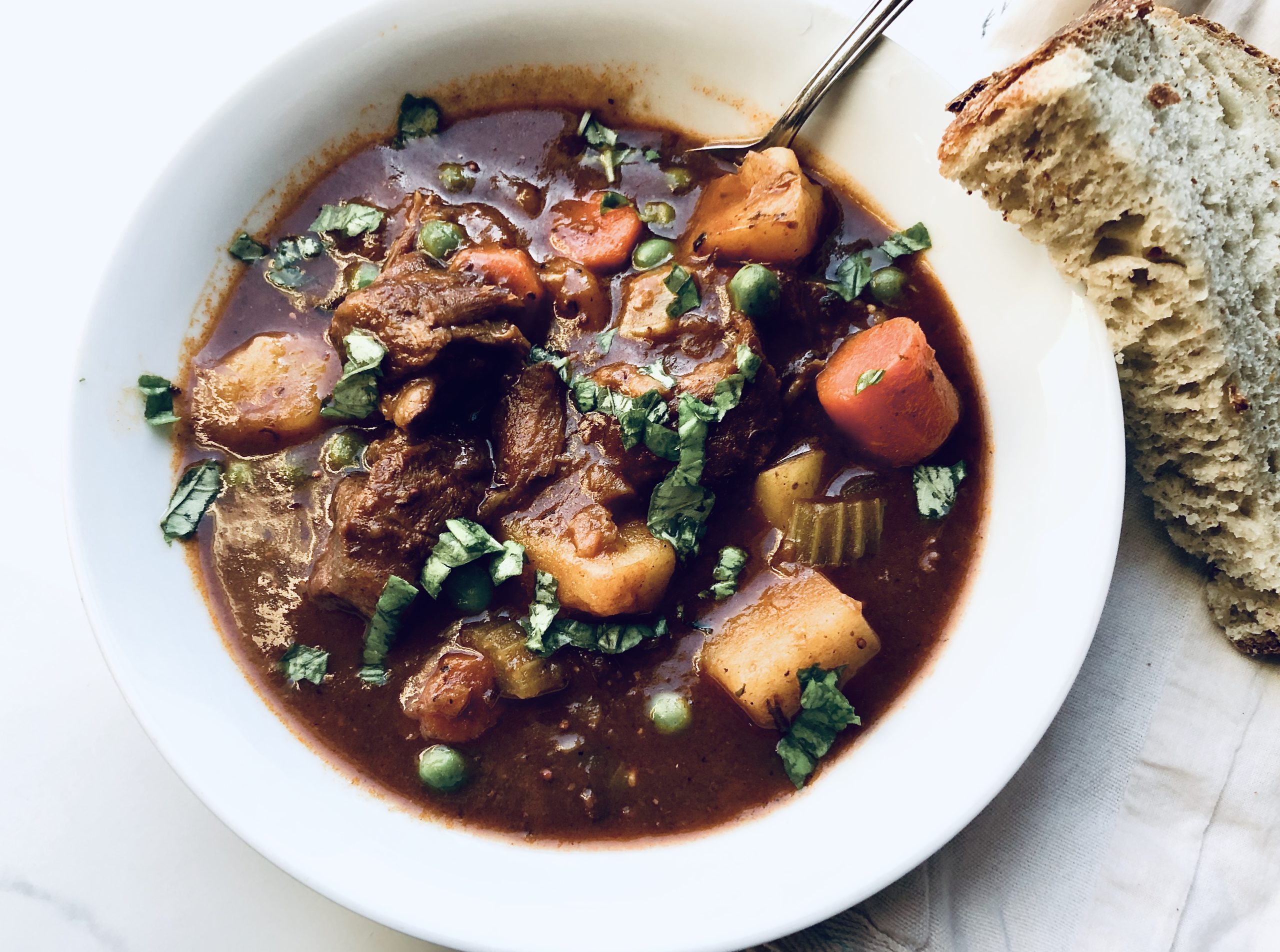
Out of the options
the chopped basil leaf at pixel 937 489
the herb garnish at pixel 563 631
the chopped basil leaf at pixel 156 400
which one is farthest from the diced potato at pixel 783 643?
the chopped basil leaf at pixel 156 400

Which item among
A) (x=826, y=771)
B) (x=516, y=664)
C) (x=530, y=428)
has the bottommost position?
(x=826, y=771)

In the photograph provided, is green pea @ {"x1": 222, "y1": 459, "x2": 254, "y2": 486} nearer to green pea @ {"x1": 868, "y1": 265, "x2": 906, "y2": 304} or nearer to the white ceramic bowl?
the white ceramic bowl

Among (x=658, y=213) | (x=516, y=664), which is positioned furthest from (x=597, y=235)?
(x=516, y=664)

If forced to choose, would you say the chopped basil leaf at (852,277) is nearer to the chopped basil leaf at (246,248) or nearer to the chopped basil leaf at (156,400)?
the chopped basil leaf at (246,248)

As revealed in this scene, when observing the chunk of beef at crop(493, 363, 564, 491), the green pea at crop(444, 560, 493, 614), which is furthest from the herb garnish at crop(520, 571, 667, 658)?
the chunk of beef at crop(493, 363, 564, 491)

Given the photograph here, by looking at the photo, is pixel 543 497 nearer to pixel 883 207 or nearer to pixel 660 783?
pixel 660 783

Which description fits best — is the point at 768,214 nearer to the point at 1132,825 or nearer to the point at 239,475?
the point at 239,475
